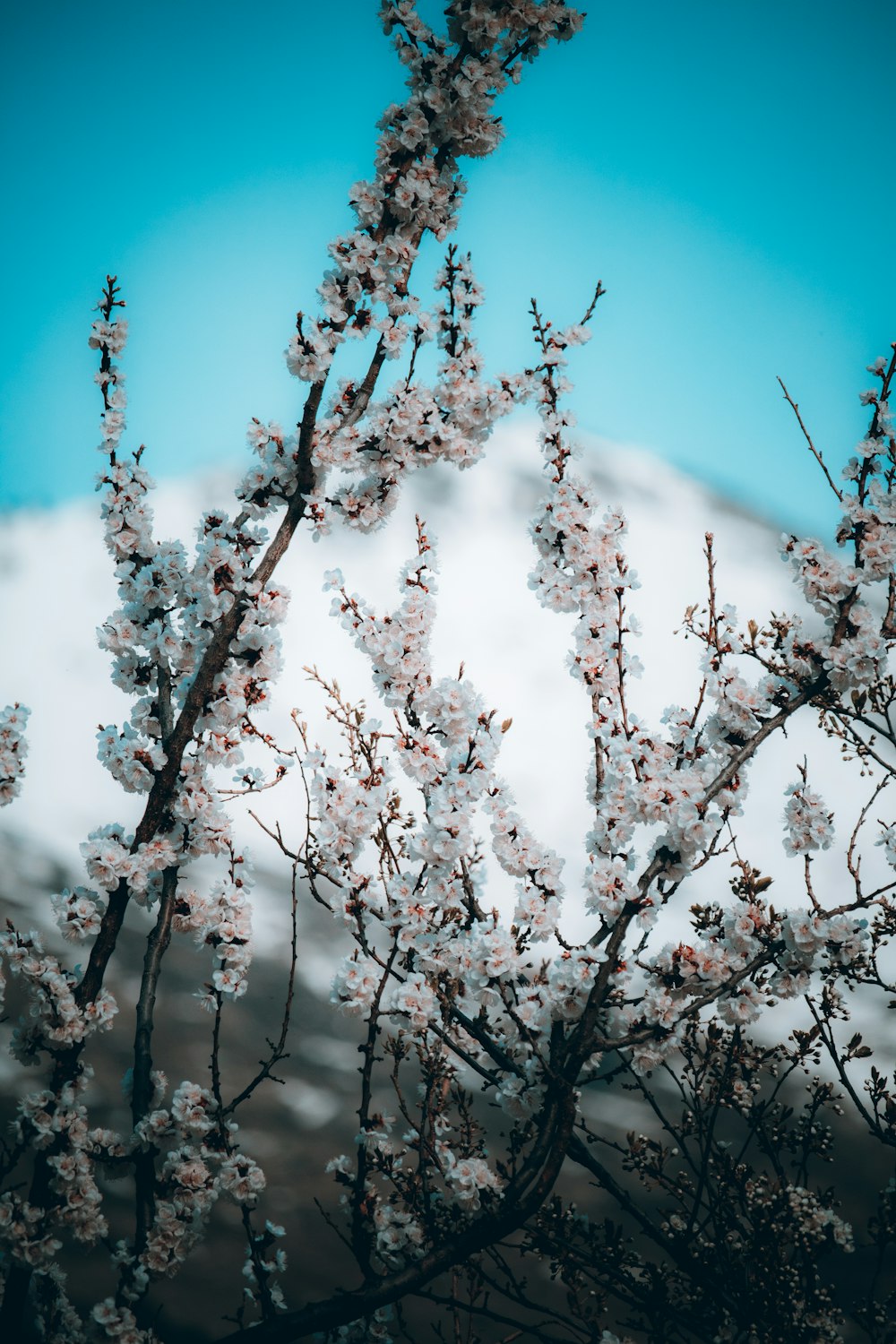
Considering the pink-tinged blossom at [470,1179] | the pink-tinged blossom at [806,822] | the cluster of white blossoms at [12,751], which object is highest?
the pink-tinged blossom at [806,822]

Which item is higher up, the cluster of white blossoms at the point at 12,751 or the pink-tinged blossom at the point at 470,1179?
the cluster of white blossoms at the point at 12,751

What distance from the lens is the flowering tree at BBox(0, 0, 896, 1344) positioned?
8.07 ft

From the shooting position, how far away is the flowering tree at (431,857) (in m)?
2.46

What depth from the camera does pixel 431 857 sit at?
2658mm

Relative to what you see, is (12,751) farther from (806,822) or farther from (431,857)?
(806,822)

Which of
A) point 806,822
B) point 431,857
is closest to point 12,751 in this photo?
point 431,857

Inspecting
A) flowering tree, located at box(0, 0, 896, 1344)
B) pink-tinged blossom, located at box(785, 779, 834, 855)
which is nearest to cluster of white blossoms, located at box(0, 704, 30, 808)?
flowering tree, located at box(0, 0, 896, 1344)

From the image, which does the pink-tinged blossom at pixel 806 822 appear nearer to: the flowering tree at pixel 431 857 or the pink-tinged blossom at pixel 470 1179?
the flowering tree at pixel 431 857

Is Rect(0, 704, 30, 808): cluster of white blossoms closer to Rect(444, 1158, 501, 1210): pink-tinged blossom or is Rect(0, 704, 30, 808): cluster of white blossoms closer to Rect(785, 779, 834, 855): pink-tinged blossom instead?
Rect(444, 1158, 501, 1210): pink-tinged blossom

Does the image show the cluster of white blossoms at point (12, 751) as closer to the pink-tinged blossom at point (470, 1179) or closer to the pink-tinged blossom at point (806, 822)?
the pink-tinged blossom at point (470, 1179)

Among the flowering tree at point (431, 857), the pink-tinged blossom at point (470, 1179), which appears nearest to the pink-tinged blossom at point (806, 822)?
the flowering tree at point (431, 857)

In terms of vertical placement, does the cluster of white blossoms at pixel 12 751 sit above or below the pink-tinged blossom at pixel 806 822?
below

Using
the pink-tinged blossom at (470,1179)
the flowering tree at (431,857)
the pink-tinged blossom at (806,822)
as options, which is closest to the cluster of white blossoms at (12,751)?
the flowering tree at (431,857)

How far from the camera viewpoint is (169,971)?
916 cm
